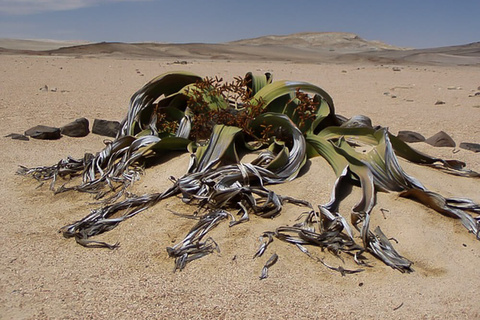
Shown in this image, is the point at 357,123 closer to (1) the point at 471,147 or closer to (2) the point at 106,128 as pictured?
(1) the point at 471,147

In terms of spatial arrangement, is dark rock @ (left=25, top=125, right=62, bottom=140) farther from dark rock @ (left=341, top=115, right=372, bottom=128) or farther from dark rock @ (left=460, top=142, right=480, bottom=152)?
dark rock @ (left=460, top=142, right=480, bottom=152)

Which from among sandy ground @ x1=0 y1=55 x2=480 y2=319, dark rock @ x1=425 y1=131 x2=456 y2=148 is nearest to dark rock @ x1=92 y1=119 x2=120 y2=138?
sandy ground @ x1=0 y1=55 x2=480 y2=319

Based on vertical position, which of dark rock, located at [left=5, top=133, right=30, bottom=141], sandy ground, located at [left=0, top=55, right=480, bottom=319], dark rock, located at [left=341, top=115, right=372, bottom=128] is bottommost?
dark rock, located at [left=5, top=133, right=30, bottom=141]

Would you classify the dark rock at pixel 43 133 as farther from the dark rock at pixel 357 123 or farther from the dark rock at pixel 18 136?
the dark rock at pixel 357 123

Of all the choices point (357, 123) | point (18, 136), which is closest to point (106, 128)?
point (18, 136)

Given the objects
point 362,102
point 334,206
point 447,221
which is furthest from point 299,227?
point 362,102

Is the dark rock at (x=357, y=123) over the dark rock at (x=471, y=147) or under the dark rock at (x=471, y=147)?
over

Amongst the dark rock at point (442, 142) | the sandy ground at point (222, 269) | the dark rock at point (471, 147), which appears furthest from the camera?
the dark rock at point (442, 142)

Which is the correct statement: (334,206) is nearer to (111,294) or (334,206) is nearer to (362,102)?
(111,294)

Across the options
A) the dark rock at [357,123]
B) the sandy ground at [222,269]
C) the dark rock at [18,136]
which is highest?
the dark rock at [357,123]

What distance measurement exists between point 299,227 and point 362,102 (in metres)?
5.35

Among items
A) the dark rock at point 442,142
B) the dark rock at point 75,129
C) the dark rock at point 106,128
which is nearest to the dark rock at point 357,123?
the dark rock at point 442,142

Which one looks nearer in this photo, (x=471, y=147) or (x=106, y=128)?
(x=471, y=147)

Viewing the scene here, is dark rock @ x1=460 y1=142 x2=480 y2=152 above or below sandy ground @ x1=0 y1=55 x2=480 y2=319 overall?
below
